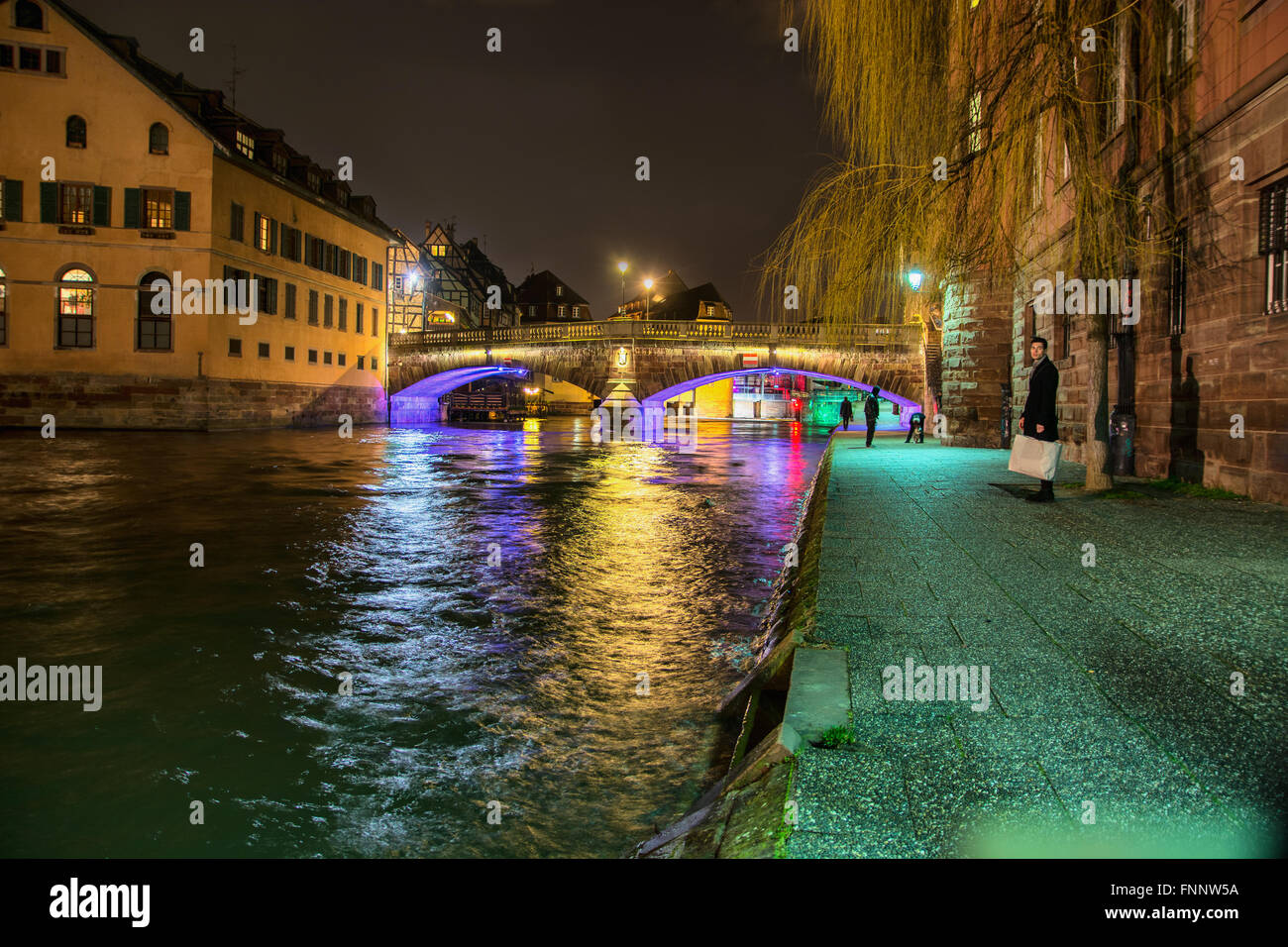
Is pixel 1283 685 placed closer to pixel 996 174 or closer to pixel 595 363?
pixel 996 174

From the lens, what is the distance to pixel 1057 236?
1498 cm

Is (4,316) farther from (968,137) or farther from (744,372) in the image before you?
(968,137)

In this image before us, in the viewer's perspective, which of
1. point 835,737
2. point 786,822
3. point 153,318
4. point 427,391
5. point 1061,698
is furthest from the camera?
point 427,391

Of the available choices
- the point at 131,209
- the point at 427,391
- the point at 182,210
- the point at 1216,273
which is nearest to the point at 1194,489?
the point at 1216,273

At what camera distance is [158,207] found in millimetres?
32812

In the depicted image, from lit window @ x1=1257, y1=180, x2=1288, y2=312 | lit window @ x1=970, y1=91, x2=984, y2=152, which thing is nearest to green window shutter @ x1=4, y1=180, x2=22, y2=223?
lit window @ x1=970, y1=91, x2=984, y2=152

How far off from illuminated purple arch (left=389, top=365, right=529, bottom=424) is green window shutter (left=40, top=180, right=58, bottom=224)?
2225cm

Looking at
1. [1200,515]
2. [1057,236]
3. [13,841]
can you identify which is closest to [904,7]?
[1200,515]

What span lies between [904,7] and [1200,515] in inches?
240

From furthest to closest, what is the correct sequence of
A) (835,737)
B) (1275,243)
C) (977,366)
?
(977,366) → (1275,243) → (835,737)

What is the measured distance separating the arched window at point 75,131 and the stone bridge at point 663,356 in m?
21.4

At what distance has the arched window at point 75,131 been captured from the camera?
32.1 meters

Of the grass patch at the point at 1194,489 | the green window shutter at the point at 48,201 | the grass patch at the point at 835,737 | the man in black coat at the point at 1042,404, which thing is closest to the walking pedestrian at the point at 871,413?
the grass patch at the point at 1194,489

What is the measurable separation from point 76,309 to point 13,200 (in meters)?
4.49
